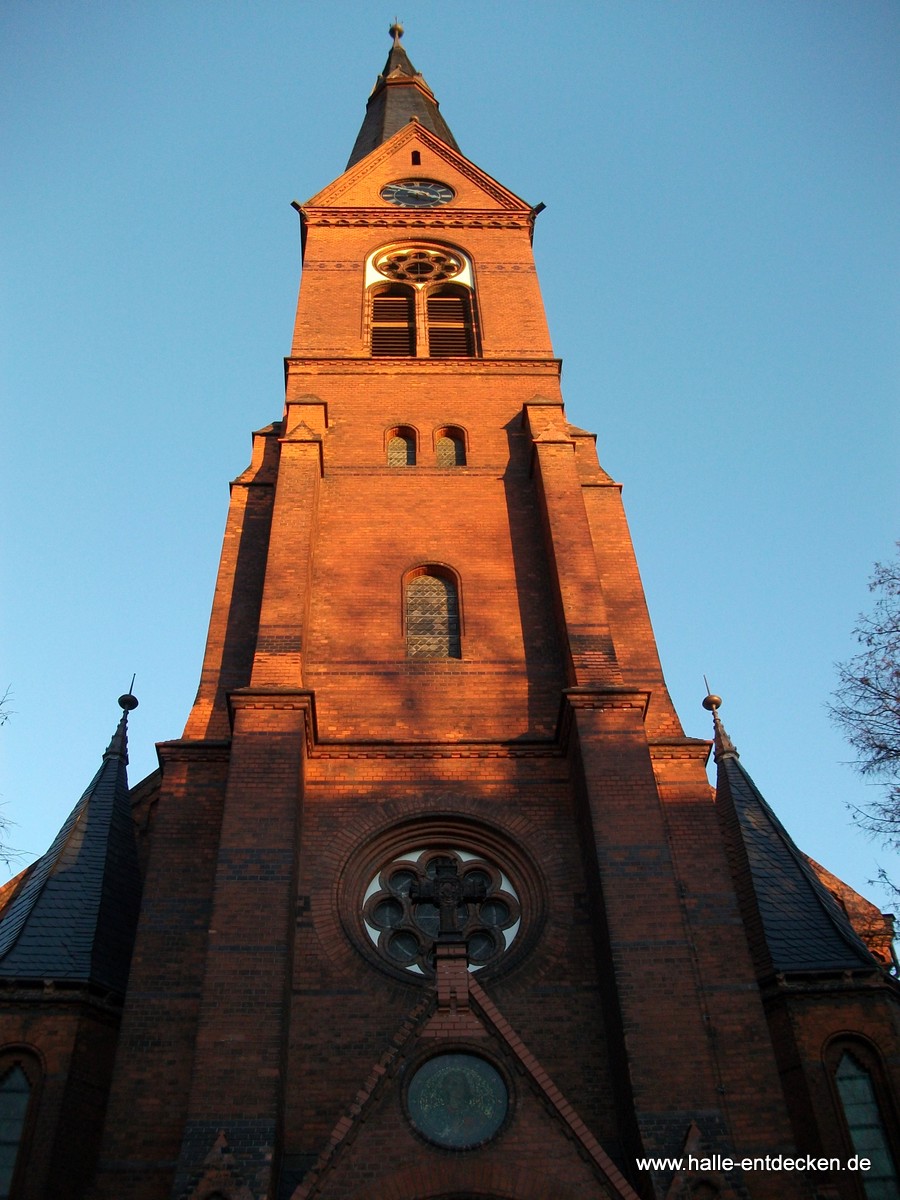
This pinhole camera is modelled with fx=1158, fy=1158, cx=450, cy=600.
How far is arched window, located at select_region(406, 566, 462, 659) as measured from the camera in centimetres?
1512

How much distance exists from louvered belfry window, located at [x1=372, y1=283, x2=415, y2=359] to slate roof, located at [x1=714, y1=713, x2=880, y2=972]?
377 inches

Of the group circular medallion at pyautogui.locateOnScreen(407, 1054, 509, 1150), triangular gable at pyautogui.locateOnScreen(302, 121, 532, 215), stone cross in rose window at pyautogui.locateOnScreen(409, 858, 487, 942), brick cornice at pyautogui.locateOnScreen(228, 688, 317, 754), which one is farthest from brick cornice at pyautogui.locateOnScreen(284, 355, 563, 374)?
circular medallion at pyautogui.locateOnScreen(407, 1054, 509, 1150)

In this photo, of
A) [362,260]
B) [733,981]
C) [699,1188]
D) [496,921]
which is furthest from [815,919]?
[362,260]

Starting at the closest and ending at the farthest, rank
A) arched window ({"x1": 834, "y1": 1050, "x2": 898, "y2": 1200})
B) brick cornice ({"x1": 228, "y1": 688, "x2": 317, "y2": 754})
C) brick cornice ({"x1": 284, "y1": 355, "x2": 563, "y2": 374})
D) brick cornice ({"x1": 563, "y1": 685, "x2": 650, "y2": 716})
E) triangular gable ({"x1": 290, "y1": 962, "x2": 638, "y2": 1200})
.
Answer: triangular gable ({"x1": 290, "y1": 962, "x2": 638, "y2": 1200}) → arched window ({"x1": 834, "y1": 1050, "x2": 898, "y2": 1200}) → brick cornice ({"x1": 228, "y1": 688, "x2": 317, "y2": 754}) → brick cornice ({"x1": 563, "y1": 685, "x2": 650, "y2": 716}) → brick cornice ({"x1": 284, "y1": 355, "x2": 563, "y2": 374})

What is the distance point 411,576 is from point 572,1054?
698 centimetres

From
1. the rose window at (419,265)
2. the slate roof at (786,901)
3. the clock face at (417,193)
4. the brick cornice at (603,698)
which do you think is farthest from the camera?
the clock face at (417,193)

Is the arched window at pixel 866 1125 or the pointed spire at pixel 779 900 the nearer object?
the arched window at pixel 866 1125

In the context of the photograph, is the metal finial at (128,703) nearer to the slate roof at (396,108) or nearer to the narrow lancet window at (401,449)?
the narrow lancet window at (401,449)

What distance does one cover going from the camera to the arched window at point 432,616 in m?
15.1

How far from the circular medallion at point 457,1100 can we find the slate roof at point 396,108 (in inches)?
943

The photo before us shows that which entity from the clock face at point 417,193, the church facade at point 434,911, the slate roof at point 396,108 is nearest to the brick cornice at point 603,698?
the church facade at point 434,911

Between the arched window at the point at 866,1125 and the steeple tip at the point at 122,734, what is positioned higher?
the steeple tip at the point at 122,734

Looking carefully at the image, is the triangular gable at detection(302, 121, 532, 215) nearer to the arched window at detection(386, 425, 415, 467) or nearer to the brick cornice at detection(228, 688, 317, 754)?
the arched window at detection(386, 425, 415, 467)

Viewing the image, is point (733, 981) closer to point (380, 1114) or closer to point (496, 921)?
point (496, 921)
